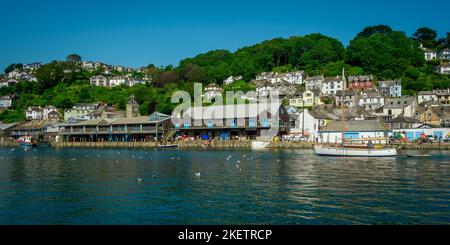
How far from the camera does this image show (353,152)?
179ft

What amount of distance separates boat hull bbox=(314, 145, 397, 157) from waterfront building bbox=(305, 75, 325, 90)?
68.4 metres

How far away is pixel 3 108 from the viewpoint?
163 m

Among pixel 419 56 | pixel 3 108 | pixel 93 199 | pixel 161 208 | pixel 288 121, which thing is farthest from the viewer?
pixel 3 108

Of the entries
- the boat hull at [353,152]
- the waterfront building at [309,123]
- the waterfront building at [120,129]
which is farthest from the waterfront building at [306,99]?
the boat hull at [353,152]

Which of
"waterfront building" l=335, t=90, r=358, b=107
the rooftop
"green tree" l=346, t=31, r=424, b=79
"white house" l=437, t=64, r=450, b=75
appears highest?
"green tree" l=346, t=31, r=424, b=79

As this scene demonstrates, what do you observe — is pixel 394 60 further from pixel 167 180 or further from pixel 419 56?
pixel 167 180

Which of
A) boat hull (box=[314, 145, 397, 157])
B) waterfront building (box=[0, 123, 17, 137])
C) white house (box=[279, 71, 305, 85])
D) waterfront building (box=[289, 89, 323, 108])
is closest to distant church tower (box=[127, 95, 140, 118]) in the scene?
waterfront building (box=[0, 123, 17, 137])

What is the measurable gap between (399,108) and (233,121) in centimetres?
3497

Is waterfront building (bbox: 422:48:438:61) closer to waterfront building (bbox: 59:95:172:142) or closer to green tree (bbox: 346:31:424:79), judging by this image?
green tree (bbox: 346:31:424:79)

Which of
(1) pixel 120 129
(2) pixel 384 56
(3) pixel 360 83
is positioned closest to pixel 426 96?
(3) pixel 360 83

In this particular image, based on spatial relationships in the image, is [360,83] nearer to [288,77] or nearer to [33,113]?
[288,77]

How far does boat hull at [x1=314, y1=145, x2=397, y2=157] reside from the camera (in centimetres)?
5303

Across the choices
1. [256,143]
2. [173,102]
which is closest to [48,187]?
[256,143]
